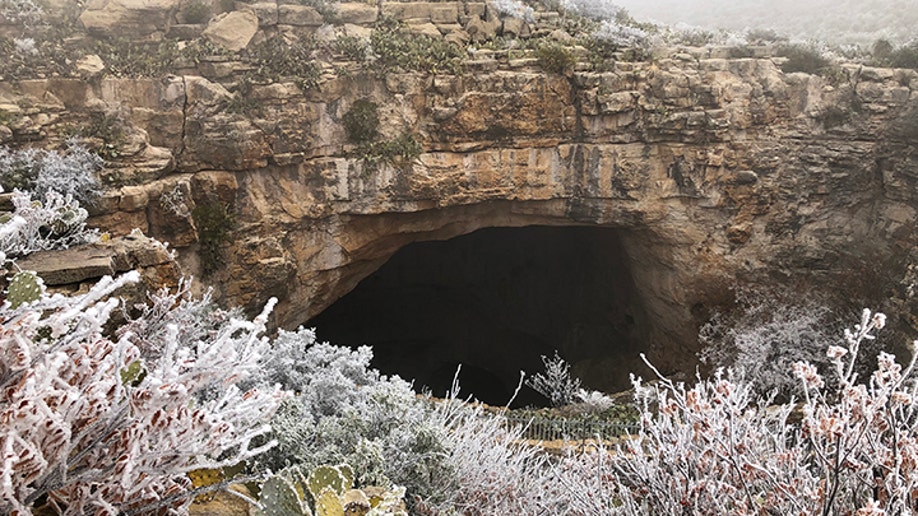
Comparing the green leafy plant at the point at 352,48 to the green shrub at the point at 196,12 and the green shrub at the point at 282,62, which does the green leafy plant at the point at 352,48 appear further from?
the green shrub at the point at 196,12

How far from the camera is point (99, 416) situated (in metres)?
1.90

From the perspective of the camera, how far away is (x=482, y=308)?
1723 cm

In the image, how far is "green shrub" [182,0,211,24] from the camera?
9.19m

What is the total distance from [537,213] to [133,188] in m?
6.37

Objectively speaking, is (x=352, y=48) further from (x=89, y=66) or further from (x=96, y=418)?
(x=96, y=418)

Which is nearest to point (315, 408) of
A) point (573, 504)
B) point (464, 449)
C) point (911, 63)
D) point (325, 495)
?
point (464, 449)

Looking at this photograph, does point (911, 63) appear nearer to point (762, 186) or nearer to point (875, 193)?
point (875, 193)

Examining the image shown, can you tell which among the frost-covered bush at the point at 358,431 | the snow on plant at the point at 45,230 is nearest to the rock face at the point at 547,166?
the snow on plant at the point at 45,230

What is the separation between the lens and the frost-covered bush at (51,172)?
23.2 ft

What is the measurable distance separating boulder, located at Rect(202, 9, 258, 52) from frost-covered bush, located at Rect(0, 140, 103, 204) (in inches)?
102

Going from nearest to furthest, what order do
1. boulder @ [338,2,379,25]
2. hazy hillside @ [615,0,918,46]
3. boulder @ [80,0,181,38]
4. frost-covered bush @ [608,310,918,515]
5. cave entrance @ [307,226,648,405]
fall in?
frost-covered bush @ [608,310,918,515], boulder @ [80,0,181,38], boulder @ [338,2,379,25], hazy hillside @ [615,0,918,46], cave entrance @ [307,226,648,405]

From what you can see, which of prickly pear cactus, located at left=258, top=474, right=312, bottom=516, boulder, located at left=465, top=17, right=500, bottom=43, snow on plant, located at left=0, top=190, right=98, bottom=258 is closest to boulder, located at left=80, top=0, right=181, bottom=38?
snow on plant, located at left=0, top=190, right=98, bottom=258

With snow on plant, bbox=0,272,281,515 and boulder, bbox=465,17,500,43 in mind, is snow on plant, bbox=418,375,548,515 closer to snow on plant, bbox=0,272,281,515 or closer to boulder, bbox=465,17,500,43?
snow on plant, bbox=0,272,281,515

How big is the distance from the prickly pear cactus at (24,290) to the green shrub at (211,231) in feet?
21.6
